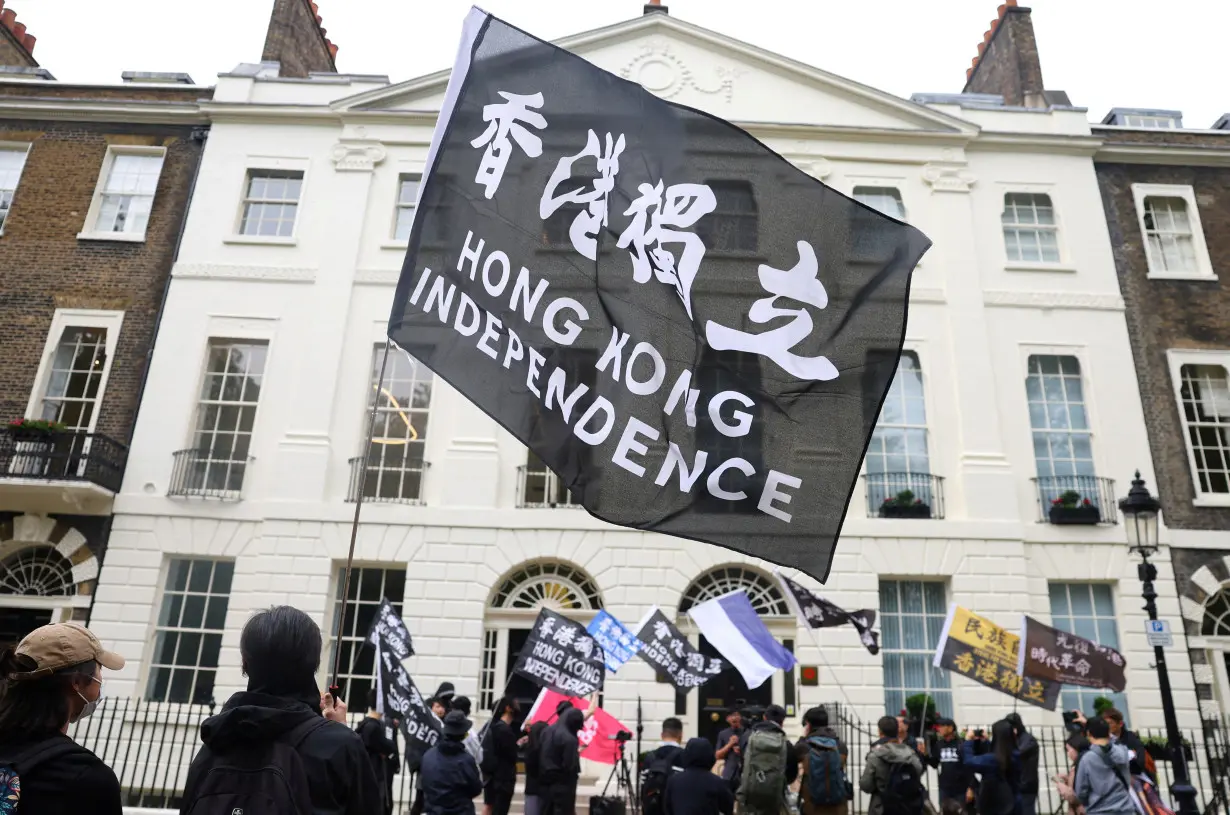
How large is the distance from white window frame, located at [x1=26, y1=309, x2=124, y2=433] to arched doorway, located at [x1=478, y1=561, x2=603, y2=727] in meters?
8.48

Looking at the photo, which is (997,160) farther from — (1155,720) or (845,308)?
(845,308)

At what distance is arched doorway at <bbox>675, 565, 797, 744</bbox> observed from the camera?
50.9ft

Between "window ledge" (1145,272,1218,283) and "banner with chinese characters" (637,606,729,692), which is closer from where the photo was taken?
"banner with chinese characters" (637,606,729,692)

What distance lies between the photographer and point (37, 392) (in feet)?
55.2

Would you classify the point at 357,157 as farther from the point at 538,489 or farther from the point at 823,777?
the point at 823,777

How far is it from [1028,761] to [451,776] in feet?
23.3

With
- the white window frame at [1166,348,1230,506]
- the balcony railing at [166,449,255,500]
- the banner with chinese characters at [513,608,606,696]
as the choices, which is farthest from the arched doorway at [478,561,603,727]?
the white window frame at [1166,348,1230,506]

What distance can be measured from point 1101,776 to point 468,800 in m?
5.20

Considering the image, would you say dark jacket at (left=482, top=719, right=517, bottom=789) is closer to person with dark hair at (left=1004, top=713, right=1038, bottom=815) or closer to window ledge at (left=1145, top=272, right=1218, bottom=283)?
person with dark hair at (left=1004, top=713, right=1038, bottom=815)

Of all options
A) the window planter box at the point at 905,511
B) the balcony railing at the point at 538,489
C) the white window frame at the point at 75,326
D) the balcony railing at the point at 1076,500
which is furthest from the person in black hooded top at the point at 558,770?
the white window frame at the point at 75,326

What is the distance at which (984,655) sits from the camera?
36.7 ft

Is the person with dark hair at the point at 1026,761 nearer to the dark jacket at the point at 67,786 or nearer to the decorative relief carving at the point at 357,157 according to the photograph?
the dark jacket at the point at 67,786

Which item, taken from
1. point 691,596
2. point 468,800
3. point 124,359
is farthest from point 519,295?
point 124,359

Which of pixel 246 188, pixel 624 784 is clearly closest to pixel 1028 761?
pixel 624 784
